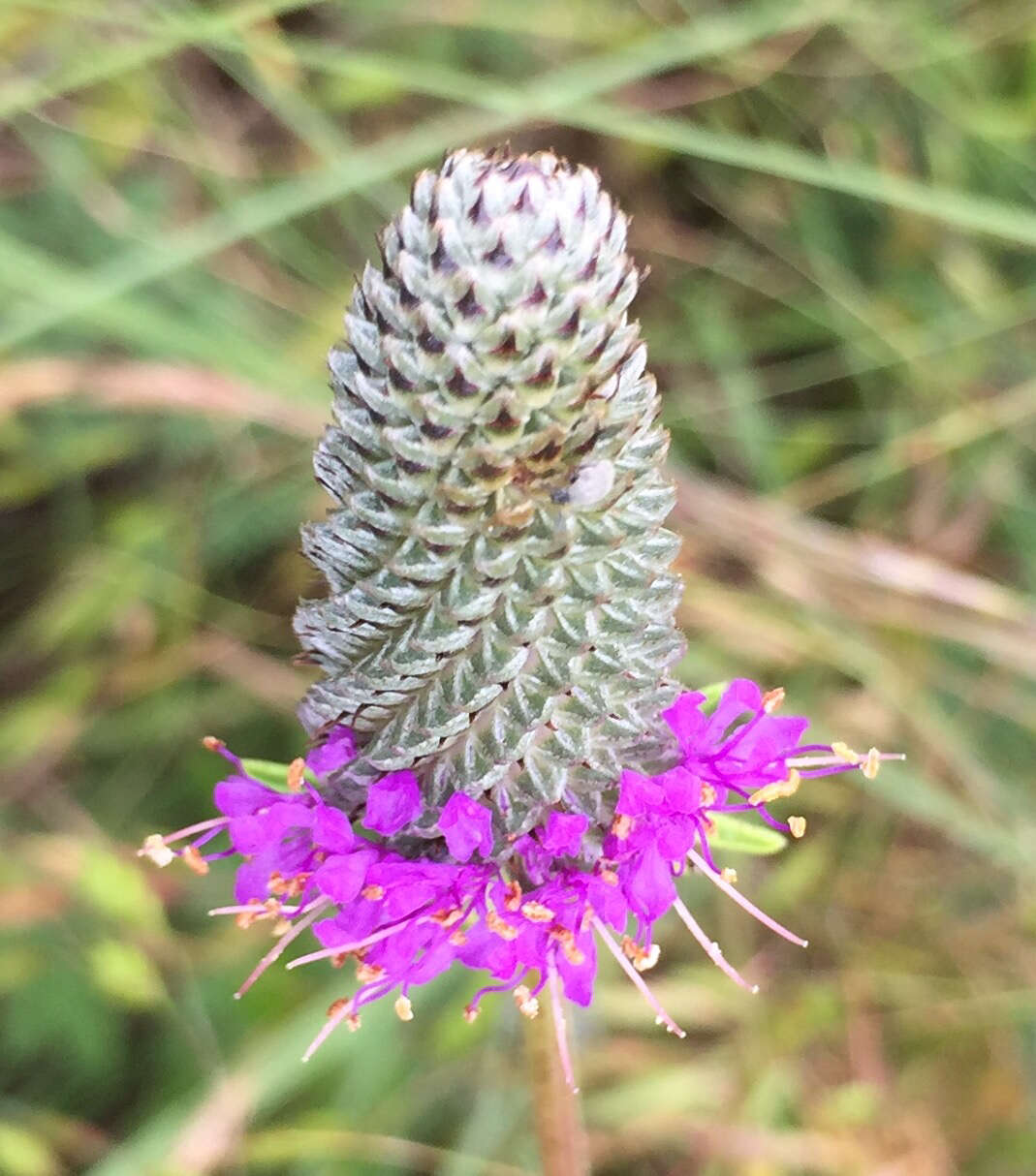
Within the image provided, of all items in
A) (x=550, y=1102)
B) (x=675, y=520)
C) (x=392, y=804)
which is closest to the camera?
(x=392, y=804)

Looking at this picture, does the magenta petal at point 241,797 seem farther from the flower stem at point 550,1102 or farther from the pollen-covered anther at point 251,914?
the flower stem at point 550,1102

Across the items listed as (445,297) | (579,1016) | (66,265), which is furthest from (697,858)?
(66,265)

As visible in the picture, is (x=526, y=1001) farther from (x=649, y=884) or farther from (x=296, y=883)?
(x=296, y=883)

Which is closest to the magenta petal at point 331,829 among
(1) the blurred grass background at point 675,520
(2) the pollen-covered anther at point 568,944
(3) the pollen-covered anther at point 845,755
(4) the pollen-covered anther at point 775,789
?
(2) the pollen-covered anther at point 568,944

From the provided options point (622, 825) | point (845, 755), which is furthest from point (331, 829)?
point (845, 755)

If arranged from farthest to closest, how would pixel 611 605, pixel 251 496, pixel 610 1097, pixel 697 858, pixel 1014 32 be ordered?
1. pixel 1014 32
2. pixel 251 496
3. pixel 610 1097
4. pixel 697 858
5. pixel 611 605

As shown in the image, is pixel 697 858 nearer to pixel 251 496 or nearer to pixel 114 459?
pixel 251 496
